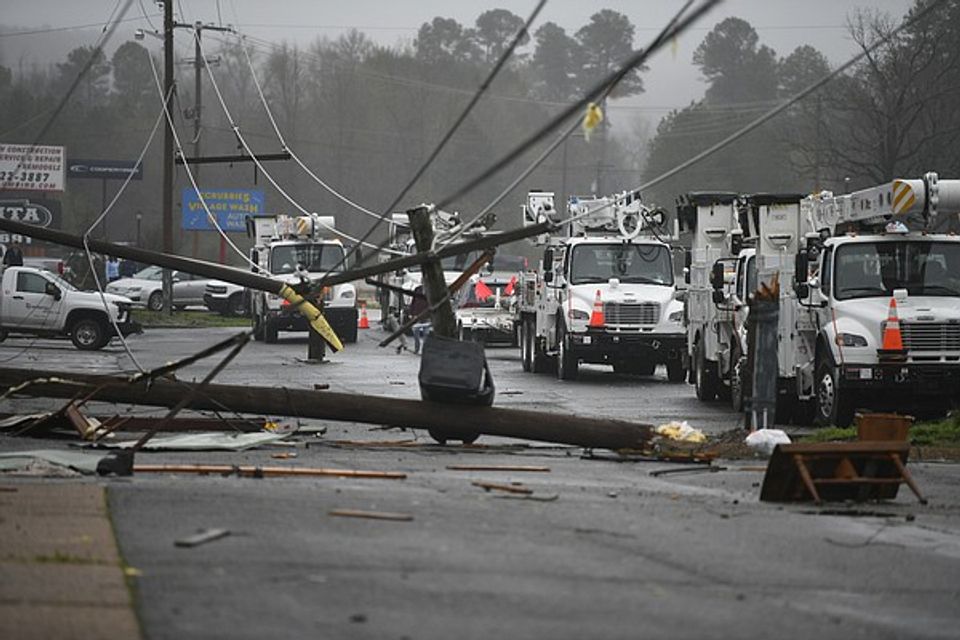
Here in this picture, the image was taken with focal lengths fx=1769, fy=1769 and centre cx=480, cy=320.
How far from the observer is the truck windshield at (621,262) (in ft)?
107

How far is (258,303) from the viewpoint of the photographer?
47.7m

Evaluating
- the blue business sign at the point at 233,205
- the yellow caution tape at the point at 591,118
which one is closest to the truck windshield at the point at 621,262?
the yellow caution tape at the point at 591,118

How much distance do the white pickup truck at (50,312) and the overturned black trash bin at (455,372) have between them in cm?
2593

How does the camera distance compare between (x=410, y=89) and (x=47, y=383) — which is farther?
(x=410, y=89)

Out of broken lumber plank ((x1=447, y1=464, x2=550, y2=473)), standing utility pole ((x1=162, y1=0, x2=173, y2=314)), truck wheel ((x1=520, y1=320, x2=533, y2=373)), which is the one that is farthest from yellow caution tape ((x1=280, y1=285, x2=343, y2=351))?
standing utility pole ((x1=162, y1=0, x2=173, y2=314))

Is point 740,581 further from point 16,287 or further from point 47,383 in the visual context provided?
point 16,287

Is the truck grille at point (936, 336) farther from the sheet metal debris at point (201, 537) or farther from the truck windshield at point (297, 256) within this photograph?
the truck windshield at point (297, 256)

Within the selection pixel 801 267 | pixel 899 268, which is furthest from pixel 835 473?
pixel 899 268

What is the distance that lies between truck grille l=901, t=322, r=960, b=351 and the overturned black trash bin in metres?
6.82

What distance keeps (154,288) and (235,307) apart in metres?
4.48

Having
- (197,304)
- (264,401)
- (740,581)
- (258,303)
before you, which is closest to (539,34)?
(197,304)

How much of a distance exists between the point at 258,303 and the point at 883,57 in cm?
2259

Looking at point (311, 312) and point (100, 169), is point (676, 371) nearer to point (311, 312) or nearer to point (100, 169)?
point (311, 312)

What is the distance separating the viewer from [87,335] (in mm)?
41219
